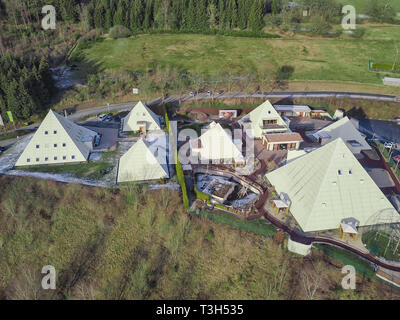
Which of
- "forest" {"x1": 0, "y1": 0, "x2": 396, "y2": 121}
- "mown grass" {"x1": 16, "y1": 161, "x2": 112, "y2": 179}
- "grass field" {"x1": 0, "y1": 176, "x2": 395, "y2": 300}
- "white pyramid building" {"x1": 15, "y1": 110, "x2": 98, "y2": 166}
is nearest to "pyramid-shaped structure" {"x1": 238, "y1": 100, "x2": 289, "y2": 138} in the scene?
"grass field" {"x1": 0, "y1": 176, "x2": 395, "y2": 300}

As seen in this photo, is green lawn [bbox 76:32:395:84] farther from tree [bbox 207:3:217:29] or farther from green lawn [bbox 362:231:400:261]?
green lawn [bbox 362:231:400:261]

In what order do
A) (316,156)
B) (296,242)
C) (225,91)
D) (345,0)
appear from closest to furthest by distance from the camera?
1. (296,242)
2. (316,156)
3. (225,91)
4. (345,0)

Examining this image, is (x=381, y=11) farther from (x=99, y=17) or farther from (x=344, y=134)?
(x=99, y=17)

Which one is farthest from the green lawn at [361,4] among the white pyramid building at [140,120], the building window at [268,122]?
the white pyramid building at [140,120]

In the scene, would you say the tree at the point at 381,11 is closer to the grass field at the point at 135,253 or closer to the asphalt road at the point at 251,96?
the asphalt road at the point at 251,96

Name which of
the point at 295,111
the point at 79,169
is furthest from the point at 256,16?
the point at 79,169

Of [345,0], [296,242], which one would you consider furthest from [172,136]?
[345,0]
